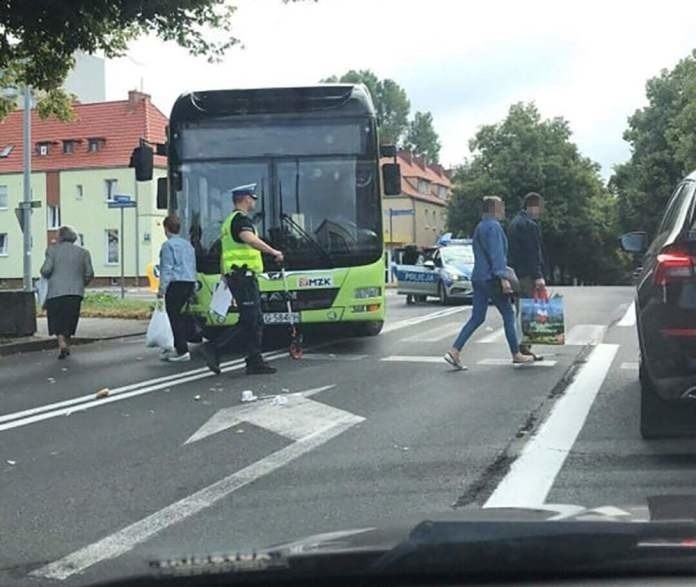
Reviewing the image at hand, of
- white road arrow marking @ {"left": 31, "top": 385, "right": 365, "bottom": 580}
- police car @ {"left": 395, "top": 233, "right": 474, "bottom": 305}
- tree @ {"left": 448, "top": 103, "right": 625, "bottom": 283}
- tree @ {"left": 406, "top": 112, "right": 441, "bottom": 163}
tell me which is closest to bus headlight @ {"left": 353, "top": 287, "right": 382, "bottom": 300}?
white road arrow marking @ {"left": 31, "top": 385, "right": 365, "bottom": 580}

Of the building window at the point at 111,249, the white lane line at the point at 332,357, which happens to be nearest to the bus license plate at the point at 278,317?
the white lane line at the point at 332,357

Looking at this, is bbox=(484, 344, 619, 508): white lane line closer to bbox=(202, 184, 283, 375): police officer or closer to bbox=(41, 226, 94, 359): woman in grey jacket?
bbox=(202, 184, 283, 375): police officer

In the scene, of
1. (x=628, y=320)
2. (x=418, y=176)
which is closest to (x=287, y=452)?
(x=628, y=320)

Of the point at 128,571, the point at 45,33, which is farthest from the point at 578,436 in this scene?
the point at 45,33

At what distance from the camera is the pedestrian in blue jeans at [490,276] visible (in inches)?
409

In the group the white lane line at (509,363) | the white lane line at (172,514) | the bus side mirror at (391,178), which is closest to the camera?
the white lane line at (172,514)

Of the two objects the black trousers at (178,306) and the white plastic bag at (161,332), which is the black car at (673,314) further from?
the white plastic bag at (161,332)

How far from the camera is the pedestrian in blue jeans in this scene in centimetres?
1038

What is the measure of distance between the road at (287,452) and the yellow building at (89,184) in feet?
157

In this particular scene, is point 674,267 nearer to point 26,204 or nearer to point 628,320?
point 628,320

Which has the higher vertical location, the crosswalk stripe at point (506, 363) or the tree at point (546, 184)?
the tree at point (546, 184)

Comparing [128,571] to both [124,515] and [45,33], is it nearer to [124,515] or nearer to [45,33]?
[124,515]

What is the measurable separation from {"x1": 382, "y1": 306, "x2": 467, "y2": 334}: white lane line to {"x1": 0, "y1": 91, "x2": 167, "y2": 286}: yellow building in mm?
37743

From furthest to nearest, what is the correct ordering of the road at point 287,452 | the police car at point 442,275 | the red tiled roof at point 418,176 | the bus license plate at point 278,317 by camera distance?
the red tiled roof at point 418,176
the police car at point 442,275
the bus license plate at point 278,317
the road at point 287,452
